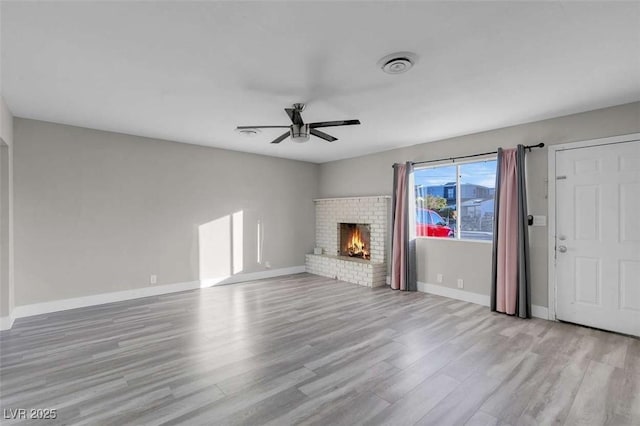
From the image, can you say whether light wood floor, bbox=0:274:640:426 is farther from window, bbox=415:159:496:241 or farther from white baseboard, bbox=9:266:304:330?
window, bbox=415:159:496:241

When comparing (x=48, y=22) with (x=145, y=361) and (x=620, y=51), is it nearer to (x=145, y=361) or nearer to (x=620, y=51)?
(x=145, y=361)

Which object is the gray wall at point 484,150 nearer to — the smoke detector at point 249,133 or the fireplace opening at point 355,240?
the fireplace opening at point 355,240

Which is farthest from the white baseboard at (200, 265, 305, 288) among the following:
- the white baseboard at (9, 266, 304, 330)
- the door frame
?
the door frame

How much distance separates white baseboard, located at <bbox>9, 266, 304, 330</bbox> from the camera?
4.04 m

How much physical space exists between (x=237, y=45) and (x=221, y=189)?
3.94m

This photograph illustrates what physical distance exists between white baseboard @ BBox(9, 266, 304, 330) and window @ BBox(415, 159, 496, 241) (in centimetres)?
345

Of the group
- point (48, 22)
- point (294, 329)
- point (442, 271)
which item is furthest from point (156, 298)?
point (442, 271)

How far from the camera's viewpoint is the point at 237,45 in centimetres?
227

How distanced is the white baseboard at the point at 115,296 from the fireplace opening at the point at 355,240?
5.88 ft

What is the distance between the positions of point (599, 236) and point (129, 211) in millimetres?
6447

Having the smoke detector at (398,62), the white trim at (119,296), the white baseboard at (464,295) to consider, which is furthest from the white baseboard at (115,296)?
the smoke detector at (398,62)

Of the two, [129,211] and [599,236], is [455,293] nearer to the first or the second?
[599,236]

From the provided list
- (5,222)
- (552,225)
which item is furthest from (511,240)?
(5,222)

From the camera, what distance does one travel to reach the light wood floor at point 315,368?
6.92 ft
